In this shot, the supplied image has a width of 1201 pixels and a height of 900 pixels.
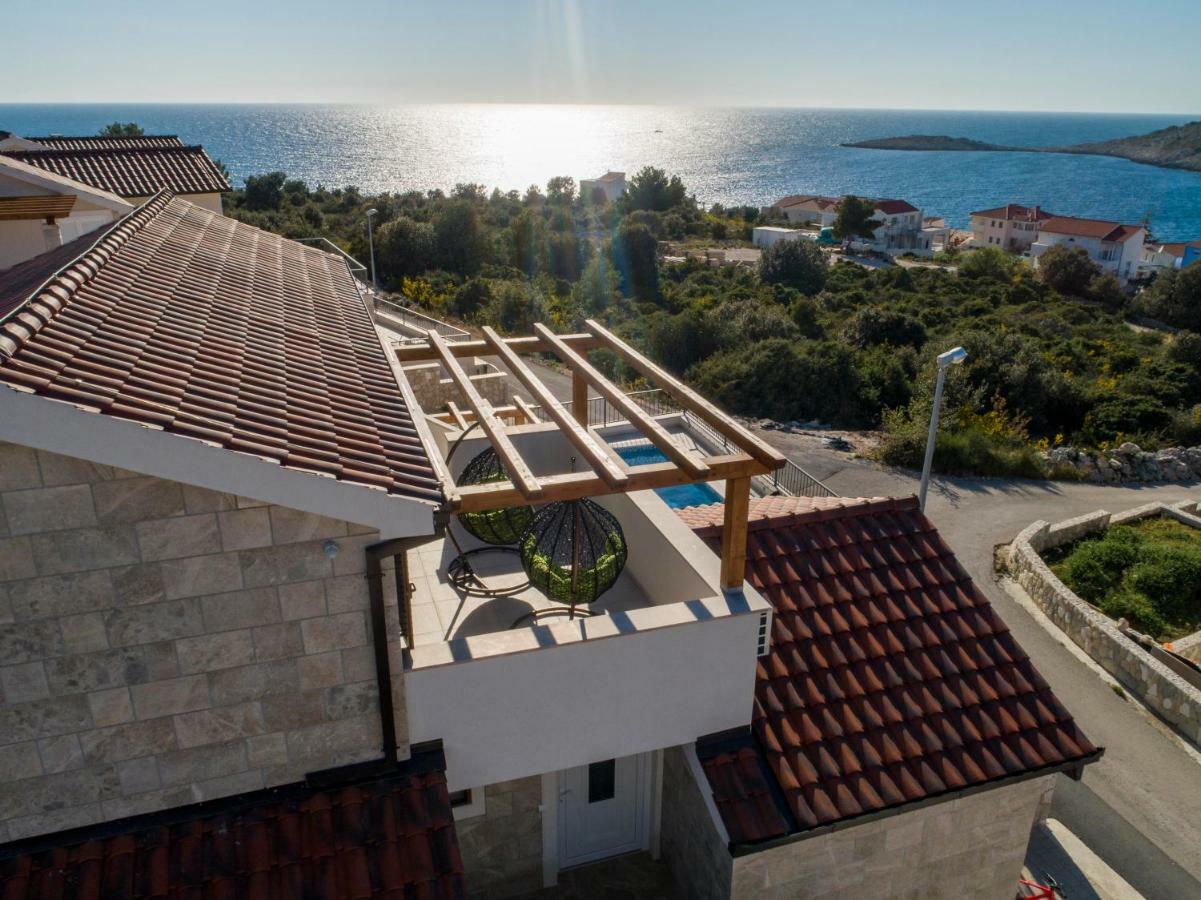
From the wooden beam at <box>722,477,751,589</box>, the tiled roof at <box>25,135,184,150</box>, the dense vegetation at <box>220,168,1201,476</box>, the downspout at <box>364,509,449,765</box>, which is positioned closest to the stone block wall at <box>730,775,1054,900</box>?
the wooden beam at <box>722,477,751,589</box>

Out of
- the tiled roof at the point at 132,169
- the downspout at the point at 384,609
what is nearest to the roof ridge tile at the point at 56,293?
the downspout at the point at 384,609

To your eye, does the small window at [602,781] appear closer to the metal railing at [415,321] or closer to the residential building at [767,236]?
the metal railing at [415,321]

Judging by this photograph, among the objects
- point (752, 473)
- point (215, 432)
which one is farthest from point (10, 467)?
point (752, 473)

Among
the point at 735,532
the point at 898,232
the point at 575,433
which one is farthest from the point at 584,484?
the point at 898,232

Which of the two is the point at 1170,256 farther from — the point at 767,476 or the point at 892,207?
the point at 767,476

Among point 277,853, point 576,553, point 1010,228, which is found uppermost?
point 576,553
